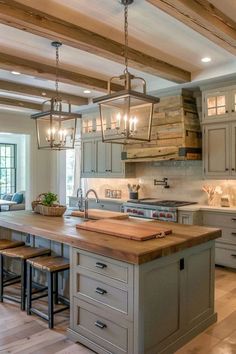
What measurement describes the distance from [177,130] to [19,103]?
11.7 ft

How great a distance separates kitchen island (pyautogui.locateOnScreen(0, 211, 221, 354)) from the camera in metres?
2.28

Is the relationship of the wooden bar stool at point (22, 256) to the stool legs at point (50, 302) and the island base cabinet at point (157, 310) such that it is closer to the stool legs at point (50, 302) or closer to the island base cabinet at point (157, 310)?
the stool legs at point (50, 302)

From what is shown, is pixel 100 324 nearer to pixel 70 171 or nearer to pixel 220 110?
pixel 220 110

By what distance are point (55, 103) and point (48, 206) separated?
1.26 m

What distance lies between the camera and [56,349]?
104 inches

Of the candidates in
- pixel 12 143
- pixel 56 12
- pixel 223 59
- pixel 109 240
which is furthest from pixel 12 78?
pixel 12 143

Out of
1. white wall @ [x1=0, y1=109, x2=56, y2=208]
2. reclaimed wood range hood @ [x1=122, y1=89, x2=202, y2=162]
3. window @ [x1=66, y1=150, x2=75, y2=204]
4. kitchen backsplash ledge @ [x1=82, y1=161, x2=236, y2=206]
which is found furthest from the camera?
window @ [x1=66, y1=150, x2=75, y2=204]

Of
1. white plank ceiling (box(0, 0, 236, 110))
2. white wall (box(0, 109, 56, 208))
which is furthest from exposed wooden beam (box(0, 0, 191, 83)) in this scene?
white wall (box(0, 109, 56, 208))

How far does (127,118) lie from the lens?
2570 mm

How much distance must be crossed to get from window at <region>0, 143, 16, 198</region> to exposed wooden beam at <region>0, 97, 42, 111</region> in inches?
182

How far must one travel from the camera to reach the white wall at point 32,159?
7863mm

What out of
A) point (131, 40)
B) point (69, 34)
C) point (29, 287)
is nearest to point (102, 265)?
point (29, 287)

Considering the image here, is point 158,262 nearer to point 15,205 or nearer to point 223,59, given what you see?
point 223,59

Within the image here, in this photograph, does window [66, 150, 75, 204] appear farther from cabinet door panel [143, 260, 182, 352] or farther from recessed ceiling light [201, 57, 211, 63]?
cabinet door panel [143, 260, 182, 352]
